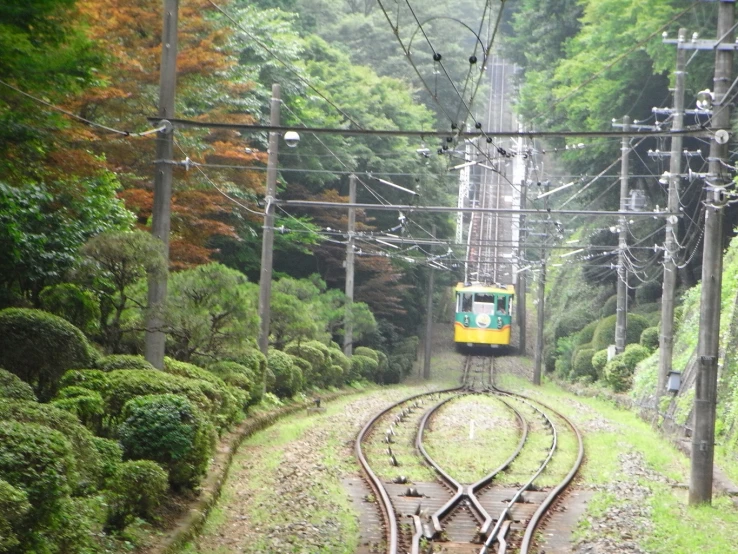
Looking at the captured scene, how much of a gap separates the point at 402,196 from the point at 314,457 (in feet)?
84.4

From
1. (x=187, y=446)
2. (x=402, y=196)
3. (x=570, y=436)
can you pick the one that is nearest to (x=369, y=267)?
(x=402, y=196)

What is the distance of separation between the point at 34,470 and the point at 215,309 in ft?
34.9

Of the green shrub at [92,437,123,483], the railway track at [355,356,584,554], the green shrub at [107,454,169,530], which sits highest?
the green shrub at [92,437,123,483]

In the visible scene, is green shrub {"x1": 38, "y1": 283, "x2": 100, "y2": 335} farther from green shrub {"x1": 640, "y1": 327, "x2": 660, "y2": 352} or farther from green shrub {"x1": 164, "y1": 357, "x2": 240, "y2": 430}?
green shrub {"x1": 640, "y1": 327, "x2": 660, "y2": 352}

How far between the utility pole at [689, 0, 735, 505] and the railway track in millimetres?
1816

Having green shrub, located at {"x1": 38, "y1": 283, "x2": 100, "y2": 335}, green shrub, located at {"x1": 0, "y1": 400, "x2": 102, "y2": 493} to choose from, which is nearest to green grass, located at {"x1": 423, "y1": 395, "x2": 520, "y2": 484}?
green shrub, located at {"x1": 38, "y1": 283, "x2": 100, "y2": 335}

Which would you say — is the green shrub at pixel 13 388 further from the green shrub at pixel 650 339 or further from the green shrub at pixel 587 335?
the green shrub at pixel 587 335

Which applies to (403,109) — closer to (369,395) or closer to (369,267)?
(369,267)

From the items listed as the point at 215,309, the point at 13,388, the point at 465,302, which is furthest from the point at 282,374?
the point at 465,302

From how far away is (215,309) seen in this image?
17.1 meters

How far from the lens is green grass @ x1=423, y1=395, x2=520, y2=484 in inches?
617

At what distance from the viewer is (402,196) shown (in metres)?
40.8

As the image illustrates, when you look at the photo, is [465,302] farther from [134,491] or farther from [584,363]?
[134,491]

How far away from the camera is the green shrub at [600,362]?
34.3 meters
